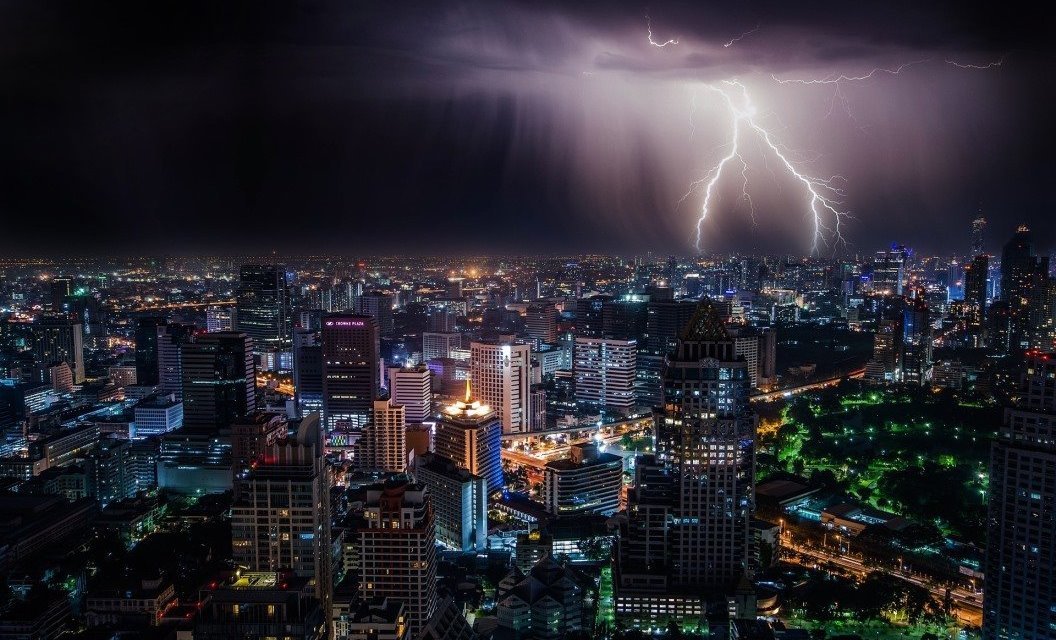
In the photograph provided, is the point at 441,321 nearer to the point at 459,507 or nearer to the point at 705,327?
the point at 459,507

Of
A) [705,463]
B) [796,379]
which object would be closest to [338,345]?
[705,463]

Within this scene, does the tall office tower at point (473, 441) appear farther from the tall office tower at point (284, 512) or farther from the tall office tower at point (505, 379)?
the tall office tower at point (284, 512)

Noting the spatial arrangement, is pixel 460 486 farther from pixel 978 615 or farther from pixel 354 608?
pixel 978 615

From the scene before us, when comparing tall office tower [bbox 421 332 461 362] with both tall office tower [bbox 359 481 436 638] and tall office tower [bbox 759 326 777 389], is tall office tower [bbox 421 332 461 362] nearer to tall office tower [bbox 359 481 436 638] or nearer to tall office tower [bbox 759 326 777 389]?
tall office tower [bbox 759 326 777 389]

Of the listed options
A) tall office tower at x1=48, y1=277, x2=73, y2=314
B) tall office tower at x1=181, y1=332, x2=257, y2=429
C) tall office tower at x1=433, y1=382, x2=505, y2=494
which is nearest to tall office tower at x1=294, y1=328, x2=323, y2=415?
tall office tower at x1=181, y1=332, x2=257, y2=429

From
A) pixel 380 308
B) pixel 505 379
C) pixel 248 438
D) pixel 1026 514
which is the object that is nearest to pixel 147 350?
pixel 380 308

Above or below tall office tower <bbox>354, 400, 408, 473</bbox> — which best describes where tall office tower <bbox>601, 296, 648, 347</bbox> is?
above
